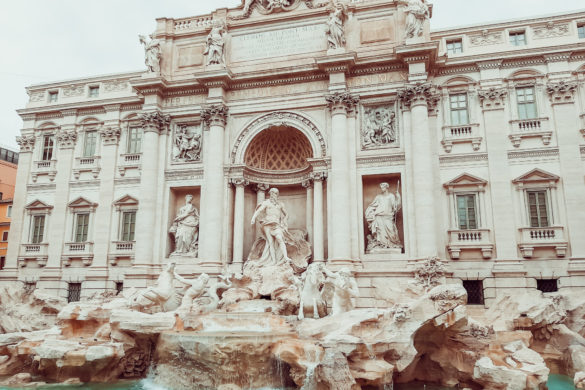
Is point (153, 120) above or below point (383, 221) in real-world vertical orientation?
above

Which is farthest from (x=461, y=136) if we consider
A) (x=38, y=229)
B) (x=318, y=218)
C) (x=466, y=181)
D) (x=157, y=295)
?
(x=38, y=229)

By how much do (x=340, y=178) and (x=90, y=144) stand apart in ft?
44.1

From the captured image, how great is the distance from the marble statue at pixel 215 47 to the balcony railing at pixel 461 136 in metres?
10.3

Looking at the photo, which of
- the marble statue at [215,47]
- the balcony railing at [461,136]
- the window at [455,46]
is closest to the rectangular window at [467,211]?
the balcony railing at [461,136]

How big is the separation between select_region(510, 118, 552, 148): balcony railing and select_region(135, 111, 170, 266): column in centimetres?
1504

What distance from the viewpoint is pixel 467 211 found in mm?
17984

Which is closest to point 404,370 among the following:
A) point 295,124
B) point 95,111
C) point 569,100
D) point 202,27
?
point 295,124

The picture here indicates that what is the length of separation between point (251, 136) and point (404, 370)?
11917 millimetres

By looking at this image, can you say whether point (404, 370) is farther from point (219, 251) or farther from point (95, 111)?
point (95, 111)

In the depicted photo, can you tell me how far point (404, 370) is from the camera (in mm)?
11828

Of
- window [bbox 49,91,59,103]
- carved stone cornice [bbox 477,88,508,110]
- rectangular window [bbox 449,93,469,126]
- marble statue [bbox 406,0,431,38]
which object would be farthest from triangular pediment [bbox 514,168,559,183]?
window [bbox 49,91,59,103]

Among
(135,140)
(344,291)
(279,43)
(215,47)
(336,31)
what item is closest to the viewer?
(344,291)

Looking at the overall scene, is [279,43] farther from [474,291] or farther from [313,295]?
[474,291]

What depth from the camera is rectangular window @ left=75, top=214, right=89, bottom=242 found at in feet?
72.3
